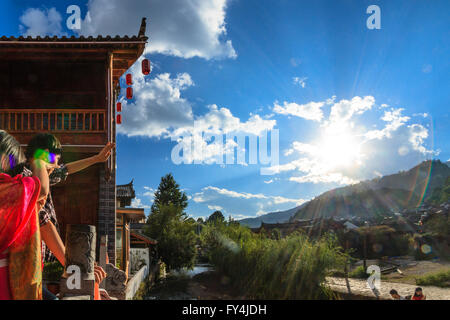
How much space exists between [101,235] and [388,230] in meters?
26.9

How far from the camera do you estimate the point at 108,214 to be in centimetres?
902

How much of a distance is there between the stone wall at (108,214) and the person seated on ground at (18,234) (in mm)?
8194

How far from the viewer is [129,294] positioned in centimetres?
1152

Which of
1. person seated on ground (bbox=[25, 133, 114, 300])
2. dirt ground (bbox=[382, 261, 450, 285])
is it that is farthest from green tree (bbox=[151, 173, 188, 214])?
person seated on ground (bbox=[25, 133, 114, 300])

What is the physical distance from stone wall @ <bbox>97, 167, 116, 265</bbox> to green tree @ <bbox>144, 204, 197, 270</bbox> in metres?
12.2

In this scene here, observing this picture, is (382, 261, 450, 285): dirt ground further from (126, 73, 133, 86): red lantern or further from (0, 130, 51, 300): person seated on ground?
(0, 130, 51, 300): person seated on ground

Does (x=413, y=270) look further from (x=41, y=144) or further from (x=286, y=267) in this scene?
(x=41, y=144)

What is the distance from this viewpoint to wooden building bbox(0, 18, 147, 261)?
807 cm

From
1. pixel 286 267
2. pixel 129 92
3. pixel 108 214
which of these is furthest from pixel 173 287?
pixel 129 92

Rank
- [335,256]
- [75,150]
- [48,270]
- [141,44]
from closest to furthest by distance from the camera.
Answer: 1. [48,270]
2. [75,150]
3. [141,44]
4. [335,256]

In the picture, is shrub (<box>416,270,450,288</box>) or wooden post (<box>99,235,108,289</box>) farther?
shrub (<box>416,270,450,288</box>)

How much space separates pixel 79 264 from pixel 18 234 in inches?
16.2

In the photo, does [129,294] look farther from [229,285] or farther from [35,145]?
[35,145]

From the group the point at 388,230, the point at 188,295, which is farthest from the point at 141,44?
the point at 388,230
